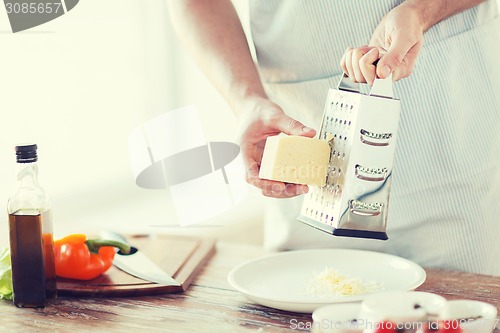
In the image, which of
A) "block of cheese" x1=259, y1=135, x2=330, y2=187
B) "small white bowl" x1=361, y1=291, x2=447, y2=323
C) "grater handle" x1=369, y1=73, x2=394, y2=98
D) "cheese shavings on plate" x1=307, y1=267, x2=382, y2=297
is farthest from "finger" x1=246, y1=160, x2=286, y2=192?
"small white bowl" x1=361, y1=291, x2=447, y2=323

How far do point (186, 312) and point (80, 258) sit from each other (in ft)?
1.03

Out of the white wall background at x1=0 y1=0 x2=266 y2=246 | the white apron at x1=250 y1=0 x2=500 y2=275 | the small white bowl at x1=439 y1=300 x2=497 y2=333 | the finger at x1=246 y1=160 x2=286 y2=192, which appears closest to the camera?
the small white bowl at x1=439 y1=300 x2=497 y2=333

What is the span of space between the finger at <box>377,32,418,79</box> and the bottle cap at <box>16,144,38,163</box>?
2.26 ft

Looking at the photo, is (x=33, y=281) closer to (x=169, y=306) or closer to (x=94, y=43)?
(x=169, y=306)

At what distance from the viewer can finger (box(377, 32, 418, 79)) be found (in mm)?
1330

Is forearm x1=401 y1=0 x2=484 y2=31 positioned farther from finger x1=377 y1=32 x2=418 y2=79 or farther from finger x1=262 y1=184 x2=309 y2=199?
finger x1=262 y1=184 x2=309 y2=199

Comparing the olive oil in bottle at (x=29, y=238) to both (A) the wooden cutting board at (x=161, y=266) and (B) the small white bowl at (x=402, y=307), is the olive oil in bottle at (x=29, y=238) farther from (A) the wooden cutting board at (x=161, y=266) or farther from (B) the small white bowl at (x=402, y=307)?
(B) the small white bowl at (x=402, y=307)

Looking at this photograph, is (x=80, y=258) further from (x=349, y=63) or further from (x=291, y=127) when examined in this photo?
(x=349, y=63)

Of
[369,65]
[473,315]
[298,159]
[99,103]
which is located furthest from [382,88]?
[99,103]

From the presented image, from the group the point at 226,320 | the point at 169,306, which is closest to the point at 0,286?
the point at 169,306

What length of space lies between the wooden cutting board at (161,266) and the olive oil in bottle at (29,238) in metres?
0.09

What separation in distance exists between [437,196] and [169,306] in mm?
735

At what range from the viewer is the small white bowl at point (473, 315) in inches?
43.9

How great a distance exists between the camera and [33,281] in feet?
4.81
